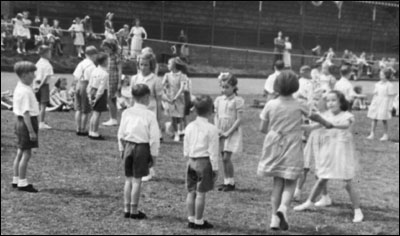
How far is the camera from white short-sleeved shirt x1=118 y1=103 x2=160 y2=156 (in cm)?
451

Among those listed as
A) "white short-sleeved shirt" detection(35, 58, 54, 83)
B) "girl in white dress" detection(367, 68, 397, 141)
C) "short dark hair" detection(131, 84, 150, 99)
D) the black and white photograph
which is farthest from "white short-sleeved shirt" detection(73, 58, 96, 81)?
"girl in white dress" detection(367, 68, 397, 141)

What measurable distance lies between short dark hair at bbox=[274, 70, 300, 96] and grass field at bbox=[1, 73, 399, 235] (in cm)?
847

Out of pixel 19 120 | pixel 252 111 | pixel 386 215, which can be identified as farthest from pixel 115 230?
pixel 252 111

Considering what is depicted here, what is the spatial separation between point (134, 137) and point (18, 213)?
838cm

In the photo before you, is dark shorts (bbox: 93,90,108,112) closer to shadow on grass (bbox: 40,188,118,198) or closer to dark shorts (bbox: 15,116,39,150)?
dark shorts (bbox: 15,116,39,150)

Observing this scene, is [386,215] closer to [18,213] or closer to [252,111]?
[18,213]

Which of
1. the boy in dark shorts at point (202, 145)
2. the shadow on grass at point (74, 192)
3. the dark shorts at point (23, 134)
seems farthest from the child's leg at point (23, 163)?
the boy in dark shorts at point (202, 145)

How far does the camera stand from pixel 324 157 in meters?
10.3

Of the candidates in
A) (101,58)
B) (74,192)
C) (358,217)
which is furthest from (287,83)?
(358,217)

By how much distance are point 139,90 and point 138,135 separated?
2.91 feet

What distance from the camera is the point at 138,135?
491 cm

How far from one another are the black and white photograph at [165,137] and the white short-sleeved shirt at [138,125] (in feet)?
0.04

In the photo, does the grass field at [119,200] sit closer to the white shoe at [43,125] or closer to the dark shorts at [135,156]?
the white shoe at [43,125]

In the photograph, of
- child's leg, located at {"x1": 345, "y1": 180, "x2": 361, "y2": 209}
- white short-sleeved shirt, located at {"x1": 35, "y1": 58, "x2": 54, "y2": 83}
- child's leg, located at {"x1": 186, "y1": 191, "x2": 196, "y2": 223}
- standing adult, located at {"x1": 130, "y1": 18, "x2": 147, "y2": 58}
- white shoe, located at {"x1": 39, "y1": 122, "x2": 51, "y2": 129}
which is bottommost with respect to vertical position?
child's leg, located at {"x1": 345, "y1": 180, "x2": 361, "y2": 209}
